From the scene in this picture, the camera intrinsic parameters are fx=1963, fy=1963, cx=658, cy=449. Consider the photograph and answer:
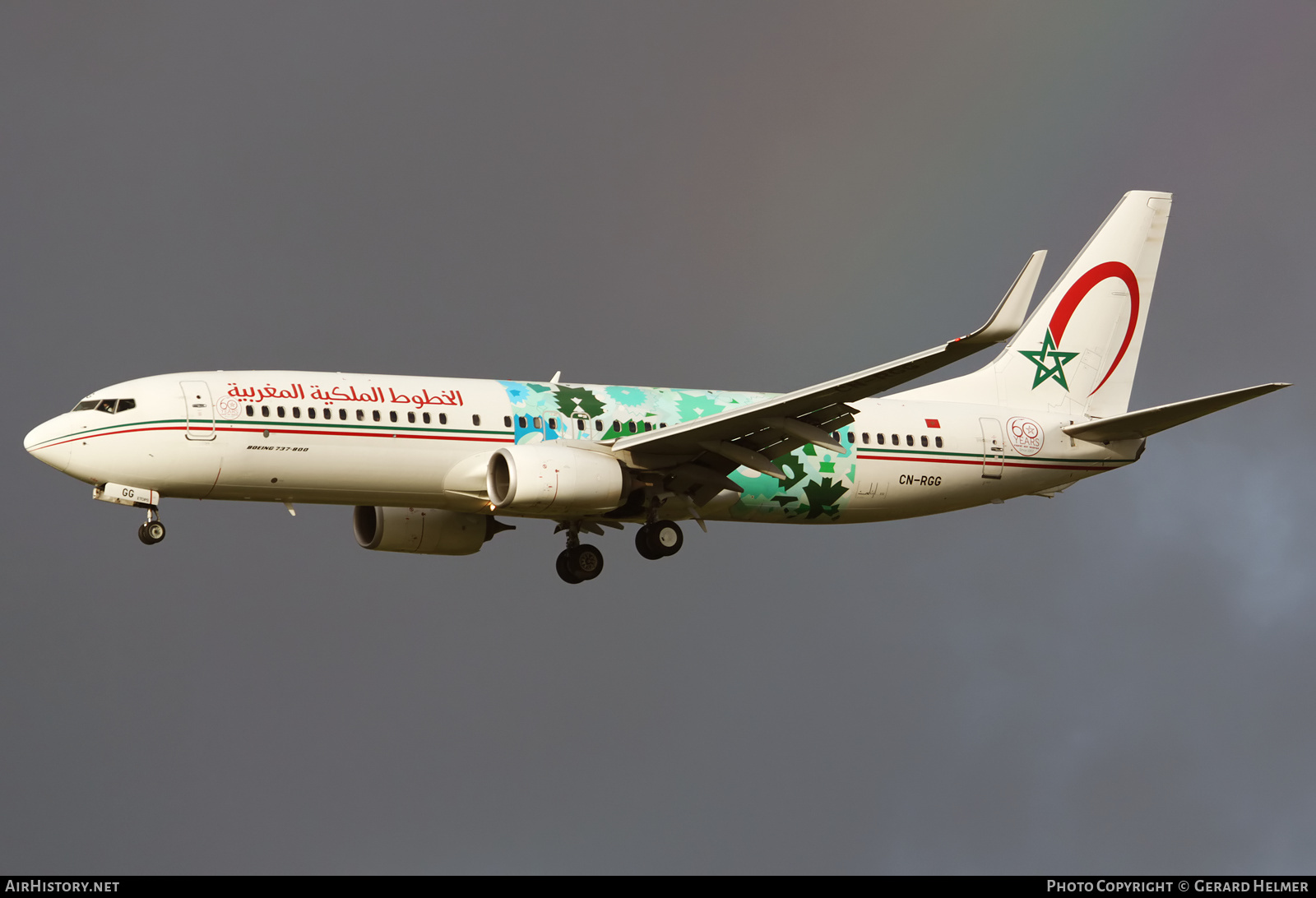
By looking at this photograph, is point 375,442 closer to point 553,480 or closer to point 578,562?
point 553,480

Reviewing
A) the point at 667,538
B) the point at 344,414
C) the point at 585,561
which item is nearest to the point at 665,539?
the point at 667,538

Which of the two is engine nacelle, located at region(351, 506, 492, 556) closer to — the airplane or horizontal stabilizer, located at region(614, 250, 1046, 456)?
the airplane

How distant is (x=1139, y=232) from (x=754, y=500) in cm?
1488

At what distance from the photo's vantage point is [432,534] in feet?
164

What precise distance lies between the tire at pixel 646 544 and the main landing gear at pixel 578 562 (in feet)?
6.37

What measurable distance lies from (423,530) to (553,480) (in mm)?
6844

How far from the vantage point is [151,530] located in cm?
4375

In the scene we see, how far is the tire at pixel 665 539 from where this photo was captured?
47781mm

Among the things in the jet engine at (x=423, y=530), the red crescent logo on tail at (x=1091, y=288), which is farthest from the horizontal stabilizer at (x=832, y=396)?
the red crescent logo on tail at (x=1091, y=288)

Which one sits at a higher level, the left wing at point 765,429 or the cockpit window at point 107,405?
the cockpit window at point 107,405

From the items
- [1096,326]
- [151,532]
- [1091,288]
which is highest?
[1091,288]

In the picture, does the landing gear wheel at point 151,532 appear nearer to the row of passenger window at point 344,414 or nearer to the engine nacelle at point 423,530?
the row of passenger window at point 344,414

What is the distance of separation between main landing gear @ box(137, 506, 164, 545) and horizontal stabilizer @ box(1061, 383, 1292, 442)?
77.1ft

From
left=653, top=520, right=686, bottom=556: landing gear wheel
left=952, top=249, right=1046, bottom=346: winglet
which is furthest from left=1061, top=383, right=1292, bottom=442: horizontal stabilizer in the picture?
left=653, top=520, right=686, bottom=556: landing gear wheel
